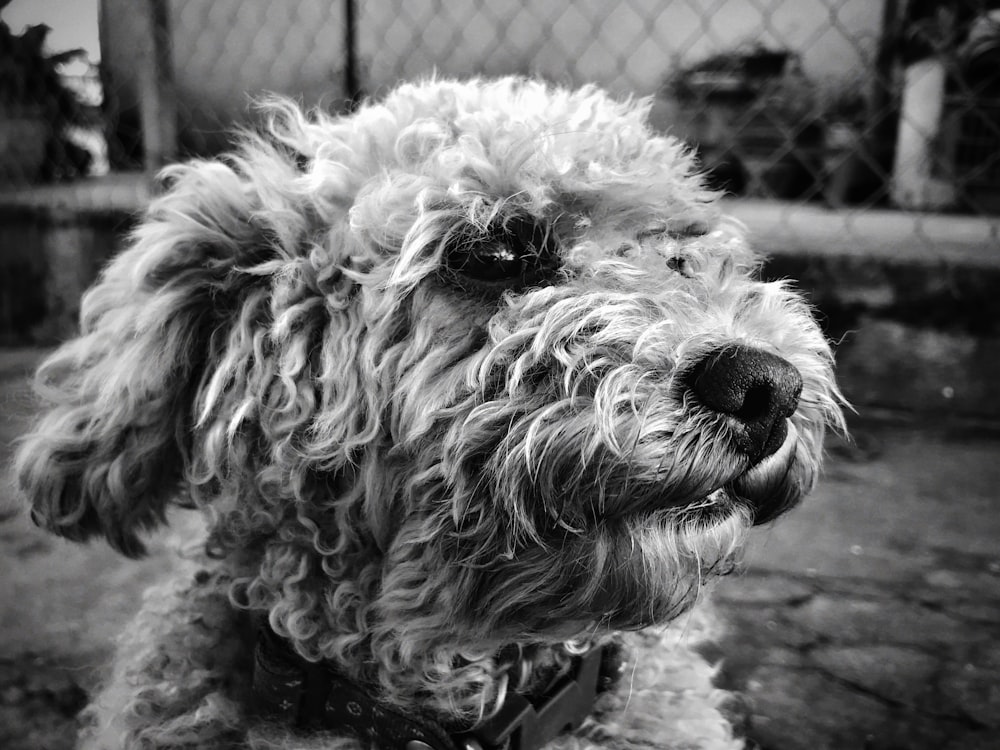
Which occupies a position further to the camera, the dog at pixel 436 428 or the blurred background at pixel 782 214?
the blurred background at pixel 782 214

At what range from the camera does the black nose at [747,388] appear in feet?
4.08

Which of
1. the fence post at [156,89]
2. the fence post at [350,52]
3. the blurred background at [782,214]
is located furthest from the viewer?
the fence post at [156,89]

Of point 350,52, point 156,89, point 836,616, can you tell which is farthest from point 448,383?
point 156,89

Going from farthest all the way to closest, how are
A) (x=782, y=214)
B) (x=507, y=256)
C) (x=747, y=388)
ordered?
(x=782, y=214) → (x=507, y=256) → (x=747, y=388)

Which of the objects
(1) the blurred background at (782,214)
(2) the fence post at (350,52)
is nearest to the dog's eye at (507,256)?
(1) the blurred background at (782,214)

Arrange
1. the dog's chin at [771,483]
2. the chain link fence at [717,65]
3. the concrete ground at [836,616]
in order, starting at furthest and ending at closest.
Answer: the chain link fence at [717,65] < the concrete ground at [836,616] < the dog's chin at [771,483]

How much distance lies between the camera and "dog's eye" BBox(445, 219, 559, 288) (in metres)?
1.49

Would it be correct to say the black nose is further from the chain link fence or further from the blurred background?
the chain link fence

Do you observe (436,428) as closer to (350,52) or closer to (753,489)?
(753,489)

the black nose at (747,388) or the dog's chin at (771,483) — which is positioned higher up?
the black nose at (747,388)

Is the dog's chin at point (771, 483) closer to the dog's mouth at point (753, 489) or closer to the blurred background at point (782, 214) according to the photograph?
the dog's mouth at point (753, 489)

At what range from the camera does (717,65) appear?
4047mm

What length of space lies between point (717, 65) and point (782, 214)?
746mm

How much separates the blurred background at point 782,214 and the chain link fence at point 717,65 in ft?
0.04
